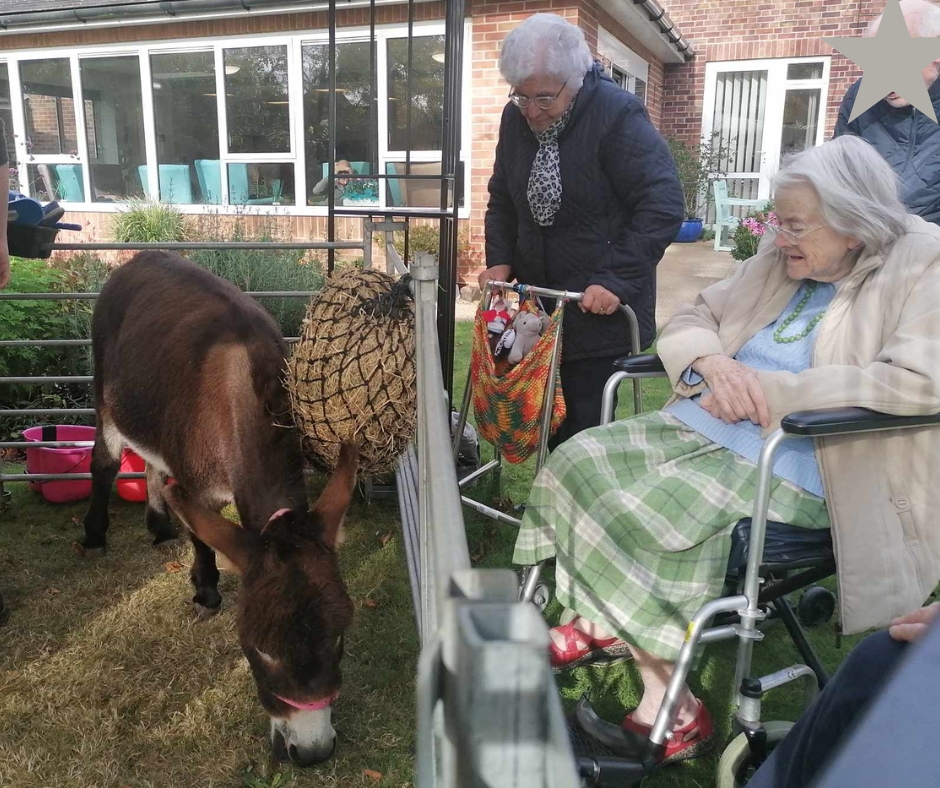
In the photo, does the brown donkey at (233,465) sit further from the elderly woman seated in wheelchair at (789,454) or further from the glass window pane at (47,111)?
the glass window pane at (47,111)

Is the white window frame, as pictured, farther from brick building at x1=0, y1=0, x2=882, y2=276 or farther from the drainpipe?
the drainpipe

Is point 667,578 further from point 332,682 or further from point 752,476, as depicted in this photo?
point 332,682

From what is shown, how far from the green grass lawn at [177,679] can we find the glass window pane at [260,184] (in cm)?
875

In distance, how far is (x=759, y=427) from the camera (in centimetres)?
231

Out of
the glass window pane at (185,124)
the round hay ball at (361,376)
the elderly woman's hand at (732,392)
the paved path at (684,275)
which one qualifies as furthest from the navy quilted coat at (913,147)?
the glass window pane at (185,124)

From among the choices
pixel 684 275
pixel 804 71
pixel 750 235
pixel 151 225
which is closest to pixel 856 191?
pixel 750 235

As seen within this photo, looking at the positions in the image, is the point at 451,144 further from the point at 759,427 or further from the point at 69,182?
the point at 69,182

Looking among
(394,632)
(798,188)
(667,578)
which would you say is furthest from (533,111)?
(394,632)

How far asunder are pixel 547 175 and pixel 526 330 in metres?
0.61

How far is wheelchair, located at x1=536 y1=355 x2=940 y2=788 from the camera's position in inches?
76.4

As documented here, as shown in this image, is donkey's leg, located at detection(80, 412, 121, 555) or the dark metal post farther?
donkey's leg, located at detection(80, 412, 121, 555)

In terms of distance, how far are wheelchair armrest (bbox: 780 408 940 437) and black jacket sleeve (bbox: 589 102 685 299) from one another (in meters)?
1.08

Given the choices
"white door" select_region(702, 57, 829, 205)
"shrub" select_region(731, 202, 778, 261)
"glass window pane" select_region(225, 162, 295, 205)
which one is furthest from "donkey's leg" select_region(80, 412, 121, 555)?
"white door" select_region(702, 57, 829, 205)

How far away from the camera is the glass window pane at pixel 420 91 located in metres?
10.4
